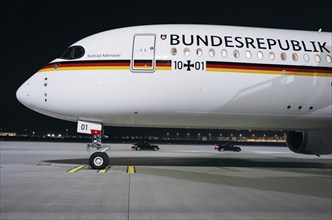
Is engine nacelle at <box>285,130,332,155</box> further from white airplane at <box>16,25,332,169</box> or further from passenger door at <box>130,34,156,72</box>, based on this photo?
passenger door at <box>130,34,156,72</box>

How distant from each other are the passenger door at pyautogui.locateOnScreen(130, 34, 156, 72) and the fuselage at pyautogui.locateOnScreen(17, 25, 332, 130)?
40 millimetres

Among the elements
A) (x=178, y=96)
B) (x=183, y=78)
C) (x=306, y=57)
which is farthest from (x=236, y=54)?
(x=306, y=57)

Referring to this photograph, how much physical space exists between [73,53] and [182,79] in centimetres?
470

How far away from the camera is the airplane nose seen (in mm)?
13320

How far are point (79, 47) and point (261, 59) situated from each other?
24.8ft

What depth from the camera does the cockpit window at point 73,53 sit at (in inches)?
532

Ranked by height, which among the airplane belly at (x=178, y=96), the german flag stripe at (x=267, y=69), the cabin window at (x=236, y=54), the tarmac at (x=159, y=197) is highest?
the cabin window at (x=236, y=54)

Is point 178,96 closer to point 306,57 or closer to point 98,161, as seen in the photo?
point 98,161

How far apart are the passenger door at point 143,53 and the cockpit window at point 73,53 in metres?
2.23

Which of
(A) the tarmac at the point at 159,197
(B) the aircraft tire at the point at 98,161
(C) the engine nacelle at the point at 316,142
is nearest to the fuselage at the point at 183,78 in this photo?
(B) the aircraft tire at the point at 98,161

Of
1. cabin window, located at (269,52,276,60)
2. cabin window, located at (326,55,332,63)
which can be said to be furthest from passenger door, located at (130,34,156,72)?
cabin window, located at (326,55,332,63)

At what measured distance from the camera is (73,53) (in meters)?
13.6

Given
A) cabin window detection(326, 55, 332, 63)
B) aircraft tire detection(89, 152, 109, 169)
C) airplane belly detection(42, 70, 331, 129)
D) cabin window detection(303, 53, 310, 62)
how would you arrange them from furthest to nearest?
1. cabin window detection(326, 55, 332, 63)
2. cabin window detection(303, 53, 310, 62)
3. aircraft tire detection(89, 152, 109, 169)
4. airplane belly detection(42, 70, 331, 129)

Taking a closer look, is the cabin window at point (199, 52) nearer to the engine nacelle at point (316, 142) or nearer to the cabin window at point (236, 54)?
the cabin window at point (236, 54)
